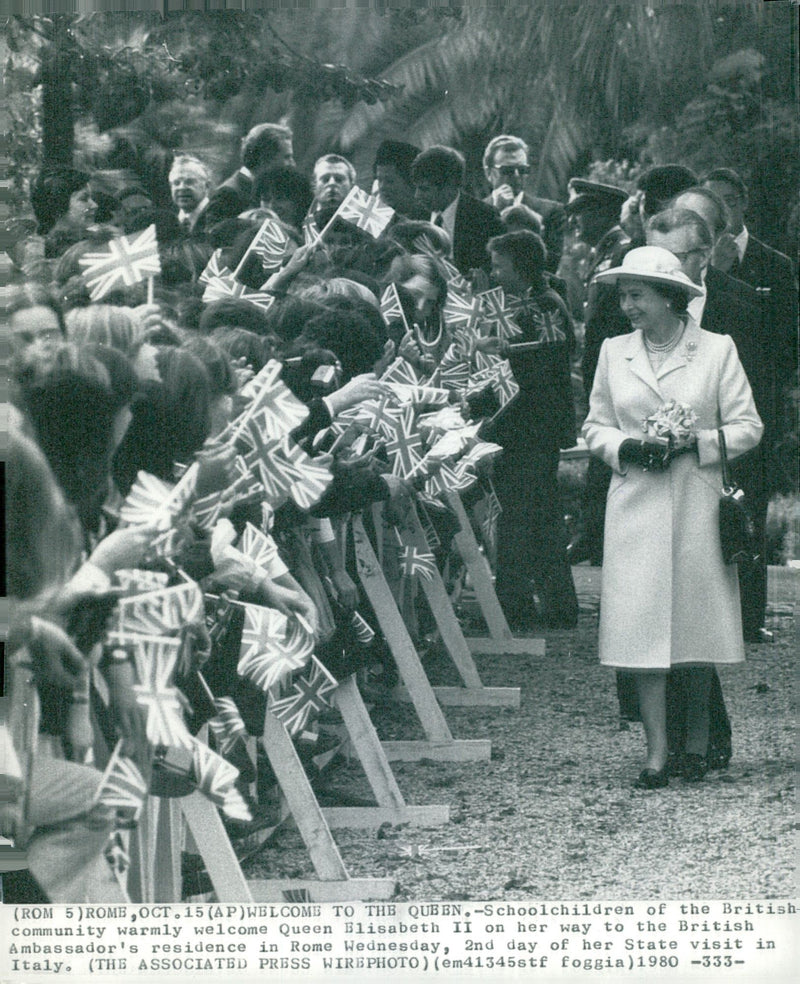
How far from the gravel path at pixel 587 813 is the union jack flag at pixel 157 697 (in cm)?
97

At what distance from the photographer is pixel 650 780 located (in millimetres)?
6582

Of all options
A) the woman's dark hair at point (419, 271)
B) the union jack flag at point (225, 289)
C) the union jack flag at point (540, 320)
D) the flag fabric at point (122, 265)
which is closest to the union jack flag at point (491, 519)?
the union jack flag at point (540, 320)

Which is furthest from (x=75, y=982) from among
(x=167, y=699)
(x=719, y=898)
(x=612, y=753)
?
(x=612, y=753)

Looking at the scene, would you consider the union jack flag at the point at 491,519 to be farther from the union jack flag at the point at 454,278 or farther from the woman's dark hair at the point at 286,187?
the woman's dark hair at the point at 286,187

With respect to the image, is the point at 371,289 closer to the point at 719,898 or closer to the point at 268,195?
the point at 268,195

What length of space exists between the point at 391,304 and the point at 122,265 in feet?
6.10

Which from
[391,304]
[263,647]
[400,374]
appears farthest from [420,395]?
[263,647]

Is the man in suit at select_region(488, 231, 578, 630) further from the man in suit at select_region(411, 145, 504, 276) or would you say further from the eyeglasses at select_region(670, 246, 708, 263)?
the eyeglasses at select_region(670, 246, 708, 263)

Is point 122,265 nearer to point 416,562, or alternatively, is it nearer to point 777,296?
point 777,296

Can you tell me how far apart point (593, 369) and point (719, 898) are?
6.39ft

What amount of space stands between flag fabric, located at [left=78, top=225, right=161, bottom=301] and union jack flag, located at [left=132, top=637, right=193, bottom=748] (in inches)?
36.7

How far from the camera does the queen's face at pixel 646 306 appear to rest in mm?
6566

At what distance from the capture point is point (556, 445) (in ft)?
25.2

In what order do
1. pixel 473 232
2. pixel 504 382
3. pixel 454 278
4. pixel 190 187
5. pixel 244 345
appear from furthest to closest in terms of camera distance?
1. pixel 504 382
2. pixel 454 278
3. pixel 473 232
4. pixel 190 187
5. pixel 244 345
